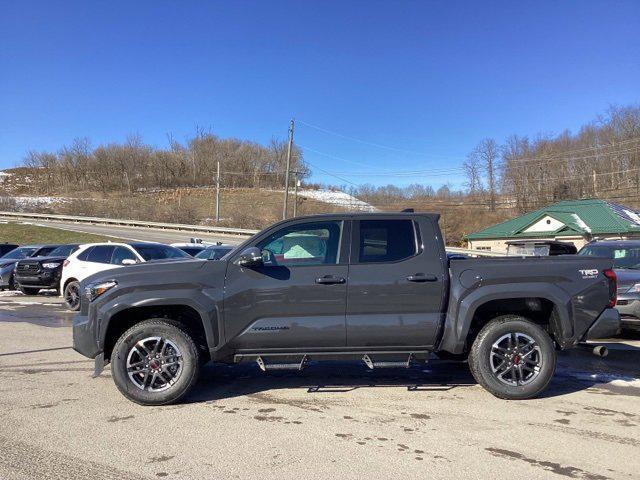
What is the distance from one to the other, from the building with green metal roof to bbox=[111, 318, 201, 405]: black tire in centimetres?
3896

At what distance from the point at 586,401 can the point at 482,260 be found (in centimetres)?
178

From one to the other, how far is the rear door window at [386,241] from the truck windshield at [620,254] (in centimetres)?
579

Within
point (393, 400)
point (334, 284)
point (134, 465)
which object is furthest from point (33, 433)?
point (393, 400)

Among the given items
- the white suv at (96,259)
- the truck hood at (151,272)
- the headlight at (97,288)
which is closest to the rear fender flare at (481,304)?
the truck hood at (151,272)

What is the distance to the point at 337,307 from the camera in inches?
202

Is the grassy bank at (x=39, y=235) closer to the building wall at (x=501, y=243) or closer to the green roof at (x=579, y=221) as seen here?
the building wall at (x=501, y=243)

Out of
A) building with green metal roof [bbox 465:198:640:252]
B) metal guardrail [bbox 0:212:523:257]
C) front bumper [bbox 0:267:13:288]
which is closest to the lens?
front bumper [bbox 0:267:13:288]

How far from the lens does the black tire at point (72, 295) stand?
1234cm

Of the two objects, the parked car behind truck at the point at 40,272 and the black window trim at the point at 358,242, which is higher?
the black window trim at the point at 358,242

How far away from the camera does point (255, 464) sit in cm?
373

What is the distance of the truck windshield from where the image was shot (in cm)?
962

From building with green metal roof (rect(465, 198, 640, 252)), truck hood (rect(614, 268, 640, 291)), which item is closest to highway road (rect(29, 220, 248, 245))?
building with green metal roof (rect(465, 198, 640, 252))

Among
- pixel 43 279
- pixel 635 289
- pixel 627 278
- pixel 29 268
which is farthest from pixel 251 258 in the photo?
pixel 29 268

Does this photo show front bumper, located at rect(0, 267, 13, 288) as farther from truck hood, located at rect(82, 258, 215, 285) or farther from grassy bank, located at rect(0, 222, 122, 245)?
grassy bank, located at rect(0, 222, 122, 245)
